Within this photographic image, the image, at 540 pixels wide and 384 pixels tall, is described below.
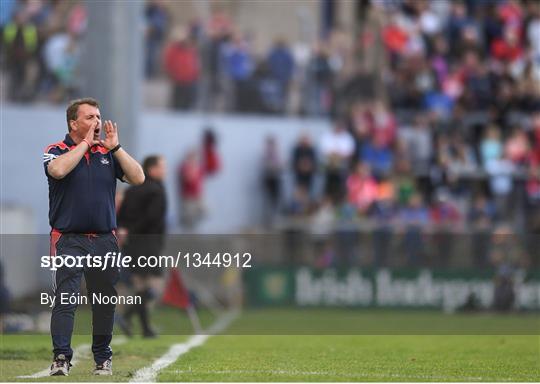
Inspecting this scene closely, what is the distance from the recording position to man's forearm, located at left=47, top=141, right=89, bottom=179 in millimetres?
10016

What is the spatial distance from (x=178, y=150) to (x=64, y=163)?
17600mm

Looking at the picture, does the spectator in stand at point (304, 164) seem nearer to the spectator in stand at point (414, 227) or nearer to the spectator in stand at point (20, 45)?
the spectator in stand at point (414, 227)

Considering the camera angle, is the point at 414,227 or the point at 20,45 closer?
the point at 20,45

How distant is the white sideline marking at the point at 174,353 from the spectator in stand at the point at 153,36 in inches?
248

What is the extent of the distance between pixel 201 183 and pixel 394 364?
15605 mm

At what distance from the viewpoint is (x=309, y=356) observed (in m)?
12.8

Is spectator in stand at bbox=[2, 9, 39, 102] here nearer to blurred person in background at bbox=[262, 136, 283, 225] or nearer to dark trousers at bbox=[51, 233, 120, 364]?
blurred person in background at bbox=[262, 136, 283, 225]

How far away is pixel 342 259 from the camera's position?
25078 millimetres

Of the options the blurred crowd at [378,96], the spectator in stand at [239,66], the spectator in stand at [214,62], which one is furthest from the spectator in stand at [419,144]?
the spectator in stand at [214,62]

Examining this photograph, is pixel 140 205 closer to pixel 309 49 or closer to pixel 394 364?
pixel 394 364

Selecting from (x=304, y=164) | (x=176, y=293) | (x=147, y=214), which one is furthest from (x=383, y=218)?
(x=147, y=214)

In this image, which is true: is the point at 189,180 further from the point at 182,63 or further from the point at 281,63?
the point at 281,63

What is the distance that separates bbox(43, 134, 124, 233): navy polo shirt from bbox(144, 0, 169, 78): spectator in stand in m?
15.3

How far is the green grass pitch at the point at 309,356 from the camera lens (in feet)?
35.3
